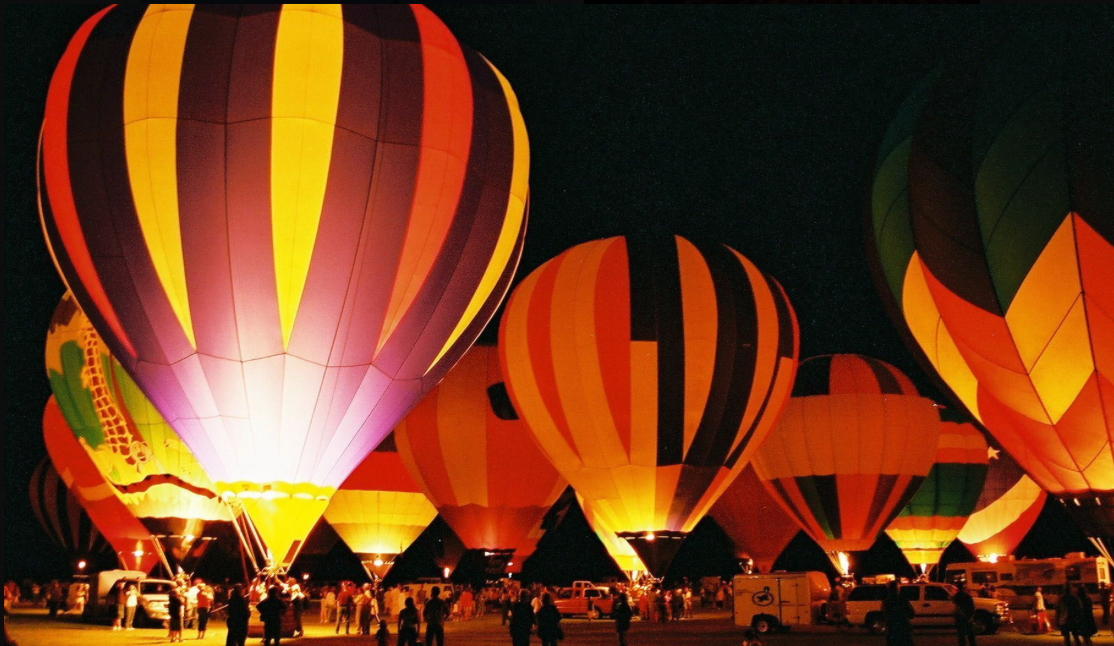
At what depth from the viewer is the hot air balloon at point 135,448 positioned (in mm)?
19797

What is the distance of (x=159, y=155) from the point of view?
12242 millimetres

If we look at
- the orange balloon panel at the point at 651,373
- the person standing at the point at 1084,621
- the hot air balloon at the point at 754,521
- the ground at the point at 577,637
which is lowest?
the ground at the point at 577,637

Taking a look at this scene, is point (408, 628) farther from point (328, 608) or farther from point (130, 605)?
point (328, 608)

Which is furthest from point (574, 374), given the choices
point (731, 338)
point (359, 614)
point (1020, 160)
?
point (1020, 160)

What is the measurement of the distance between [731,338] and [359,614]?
664cm

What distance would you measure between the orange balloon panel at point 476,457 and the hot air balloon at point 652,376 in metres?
3.05

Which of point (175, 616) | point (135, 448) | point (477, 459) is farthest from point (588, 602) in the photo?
point (175, 616)

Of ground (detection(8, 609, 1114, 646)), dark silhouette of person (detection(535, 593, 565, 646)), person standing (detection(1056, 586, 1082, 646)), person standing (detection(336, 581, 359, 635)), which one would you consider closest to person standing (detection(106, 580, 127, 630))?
ground (detection(8, 609, 1114, 646))

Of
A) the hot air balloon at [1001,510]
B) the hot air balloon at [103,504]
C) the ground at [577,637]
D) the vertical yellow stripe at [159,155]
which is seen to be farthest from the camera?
the hot air balloon at [1001,510]

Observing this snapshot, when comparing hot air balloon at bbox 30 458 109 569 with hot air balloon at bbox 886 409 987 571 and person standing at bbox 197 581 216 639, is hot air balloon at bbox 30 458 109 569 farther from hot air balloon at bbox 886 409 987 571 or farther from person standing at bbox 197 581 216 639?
hot air balloon at bbox 886 409 987 571

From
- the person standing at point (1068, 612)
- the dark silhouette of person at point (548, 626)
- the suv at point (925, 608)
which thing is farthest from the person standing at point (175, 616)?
the person standing at point (1068, 612)

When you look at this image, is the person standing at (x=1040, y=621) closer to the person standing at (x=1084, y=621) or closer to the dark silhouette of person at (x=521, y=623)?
the person standing at (x=1084, y=621)

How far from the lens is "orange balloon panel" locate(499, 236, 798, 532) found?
1739cm

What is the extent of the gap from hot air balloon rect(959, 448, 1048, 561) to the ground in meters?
13.9
